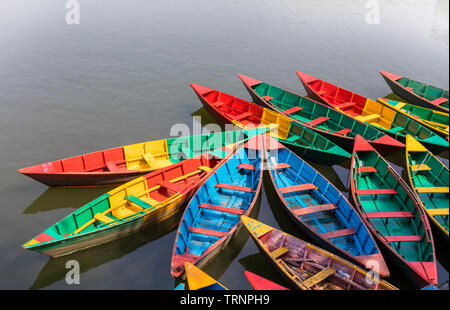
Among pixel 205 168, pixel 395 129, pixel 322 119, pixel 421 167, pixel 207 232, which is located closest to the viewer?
pixel 207 232

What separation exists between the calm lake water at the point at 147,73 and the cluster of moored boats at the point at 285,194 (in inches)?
41.8

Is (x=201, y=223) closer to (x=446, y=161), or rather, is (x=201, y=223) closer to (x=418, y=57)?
(x=446, y=161)

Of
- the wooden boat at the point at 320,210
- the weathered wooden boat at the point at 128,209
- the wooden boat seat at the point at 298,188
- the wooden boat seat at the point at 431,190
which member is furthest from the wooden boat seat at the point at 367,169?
the weathered wooden boat at the point at 128,209

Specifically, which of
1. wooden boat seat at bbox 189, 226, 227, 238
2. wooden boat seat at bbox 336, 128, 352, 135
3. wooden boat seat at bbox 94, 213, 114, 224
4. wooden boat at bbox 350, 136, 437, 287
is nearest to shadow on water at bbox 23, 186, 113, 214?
wooden boat seat at bbox 94, 213, 114, 224

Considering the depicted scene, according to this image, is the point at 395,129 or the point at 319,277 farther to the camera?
the point at 395,129

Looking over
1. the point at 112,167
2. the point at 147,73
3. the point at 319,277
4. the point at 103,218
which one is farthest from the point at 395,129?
the point at 147,73

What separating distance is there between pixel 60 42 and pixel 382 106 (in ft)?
84.8

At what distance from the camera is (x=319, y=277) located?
37.1ft

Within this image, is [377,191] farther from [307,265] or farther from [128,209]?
[128,209]

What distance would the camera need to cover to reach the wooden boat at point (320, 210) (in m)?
12.2

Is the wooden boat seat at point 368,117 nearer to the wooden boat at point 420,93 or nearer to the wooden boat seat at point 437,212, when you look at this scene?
the wooden boat at point 420,93

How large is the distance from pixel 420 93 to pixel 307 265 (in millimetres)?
18864

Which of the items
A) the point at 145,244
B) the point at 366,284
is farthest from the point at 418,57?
the point at 145,244

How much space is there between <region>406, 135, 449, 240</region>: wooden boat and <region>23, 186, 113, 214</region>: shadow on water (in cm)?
1371
